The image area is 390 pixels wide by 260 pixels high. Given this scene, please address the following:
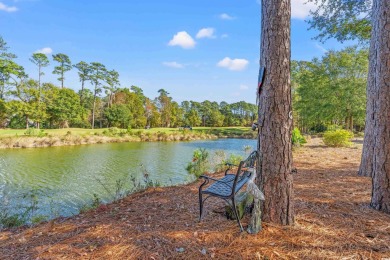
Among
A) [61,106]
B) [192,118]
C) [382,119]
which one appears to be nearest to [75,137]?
[61,106]

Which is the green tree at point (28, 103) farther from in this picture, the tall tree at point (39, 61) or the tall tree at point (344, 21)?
the tall tree at point (344, 21)

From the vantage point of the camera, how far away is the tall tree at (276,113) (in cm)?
202

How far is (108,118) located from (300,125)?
76.7ft

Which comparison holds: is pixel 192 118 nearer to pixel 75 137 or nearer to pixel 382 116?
pixel 75 137

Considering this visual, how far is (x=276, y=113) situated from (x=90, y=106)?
33.9 m

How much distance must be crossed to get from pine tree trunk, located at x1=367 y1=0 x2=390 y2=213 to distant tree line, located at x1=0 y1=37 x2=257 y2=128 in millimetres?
25697

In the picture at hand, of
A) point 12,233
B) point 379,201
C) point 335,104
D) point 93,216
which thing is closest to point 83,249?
point 93,216

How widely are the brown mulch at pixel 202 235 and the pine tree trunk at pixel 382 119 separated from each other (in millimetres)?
211

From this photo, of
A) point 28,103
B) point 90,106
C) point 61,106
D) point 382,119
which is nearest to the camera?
point 382,119

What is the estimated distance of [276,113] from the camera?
2.02 metres

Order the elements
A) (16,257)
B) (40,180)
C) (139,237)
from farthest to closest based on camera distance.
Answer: (40,180) < (139,237) < (16,257)

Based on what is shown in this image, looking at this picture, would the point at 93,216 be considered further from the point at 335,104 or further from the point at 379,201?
the point at 335,104

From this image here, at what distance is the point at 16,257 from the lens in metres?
1.95

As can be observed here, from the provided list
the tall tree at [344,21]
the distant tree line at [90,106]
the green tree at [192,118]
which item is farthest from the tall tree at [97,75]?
the tall tree at [344,21]
